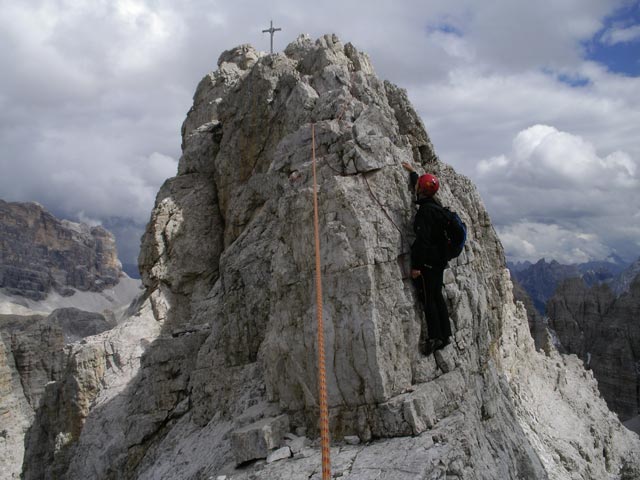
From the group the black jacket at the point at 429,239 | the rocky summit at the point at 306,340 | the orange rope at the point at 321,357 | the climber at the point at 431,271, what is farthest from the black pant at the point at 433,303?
the orange rope at the point at 321,357

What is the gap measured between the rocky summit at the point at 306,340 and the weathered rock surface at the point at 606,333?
209ft

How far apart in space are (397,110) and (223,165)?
8.17 meters

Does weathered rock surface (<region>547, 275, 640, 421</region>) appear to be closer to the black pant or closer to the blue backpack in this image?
the black pant

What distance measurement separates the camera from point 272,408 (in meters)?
11.7

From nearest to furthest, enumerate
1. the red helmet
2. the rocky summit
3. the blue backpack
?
the rocky summit
the blue backpack
the red helmet

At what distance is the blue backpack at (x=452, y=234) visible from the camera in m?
10.9

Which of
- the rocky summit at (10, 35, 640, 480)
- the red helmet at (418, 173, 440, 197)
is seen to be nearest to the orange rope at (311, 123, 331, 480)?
the rocky summit at (10, 35, 640, 480)

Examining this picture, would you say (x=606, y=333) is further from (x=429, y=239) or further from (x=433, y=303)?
(x=429, y=239)

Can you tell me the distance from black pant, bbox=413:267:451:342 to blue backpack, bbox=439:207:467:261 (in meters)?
0.44

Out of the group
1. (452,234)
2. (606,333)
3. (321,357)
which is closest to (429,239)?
(452,234)

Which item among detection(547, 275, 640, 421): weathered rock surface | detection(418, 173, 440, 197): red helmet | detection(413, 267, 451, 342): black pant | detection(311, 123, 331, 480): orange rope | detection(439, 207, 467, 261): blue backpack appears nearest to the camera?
detection(311, 123, 331, 480): orange rope

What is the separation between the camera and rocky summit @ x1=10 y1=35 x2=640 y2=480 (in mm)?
10148

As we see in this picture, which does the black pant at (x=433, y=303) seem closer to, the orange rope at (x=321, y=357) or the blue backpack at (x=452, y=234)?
the blue backpack at (x=452, y=234)

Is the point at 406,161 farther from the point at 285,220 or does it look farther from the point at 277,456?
the point at 277,456
